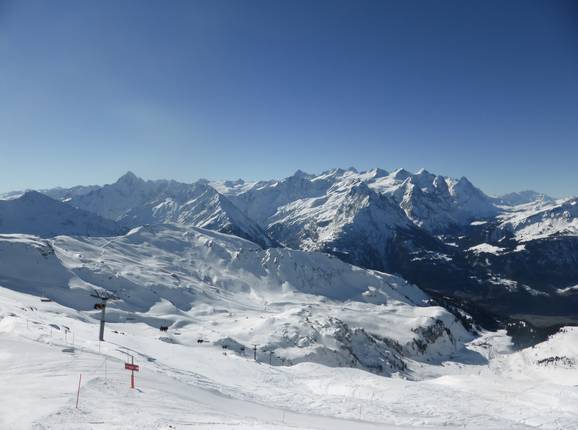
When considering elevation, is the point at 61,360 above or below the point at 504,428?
above

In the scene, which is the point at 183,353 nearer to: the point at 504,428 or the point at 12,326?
the point at 12,326

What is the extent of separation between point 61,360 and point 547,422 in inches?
1474

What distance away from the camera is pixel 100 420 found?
2277cm

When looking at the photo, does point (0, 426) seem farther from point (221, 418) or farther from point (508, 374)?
point (508, 374)

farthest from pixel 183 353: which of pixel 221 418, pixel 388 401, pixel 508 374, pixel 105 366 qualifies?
pixel 508 374

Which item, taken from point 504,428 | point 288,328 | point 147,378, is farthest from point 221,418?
point 288,328

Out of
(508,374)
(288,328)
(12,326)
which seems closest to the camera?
(12,326)

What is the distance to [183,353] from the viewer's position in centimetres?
6188

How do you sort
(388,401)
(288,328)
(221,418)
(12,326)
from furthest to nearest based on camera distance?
1. (288,328)
2. (12,326)
3. (388,401)
4. (221,418)

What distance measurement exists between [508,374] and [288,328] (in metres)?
97.0

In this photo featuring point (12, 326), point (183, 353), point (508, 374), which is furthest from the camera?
point (508, 374)

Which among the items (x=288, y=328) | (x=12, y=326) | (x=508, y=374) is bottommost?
(x=508, y=374)

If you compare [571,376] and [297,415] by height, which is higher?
[297,415]

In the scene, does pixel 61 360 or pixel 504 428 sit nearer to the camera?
pixel 504 428
